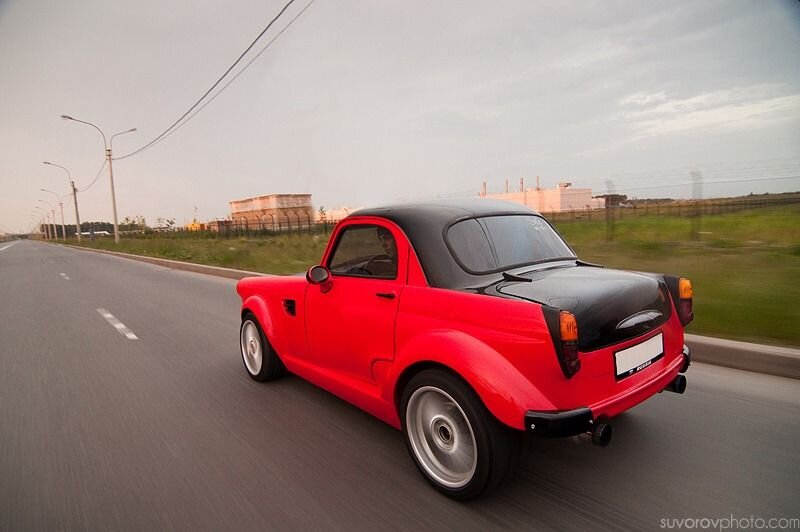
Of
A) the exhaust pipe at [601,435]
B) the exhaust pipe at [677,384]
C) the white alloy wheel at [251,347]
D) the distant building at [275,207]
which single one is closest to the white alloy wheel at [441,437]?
the exhaust pipe at [601,435]

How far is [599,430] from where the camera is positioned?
2.11 meters

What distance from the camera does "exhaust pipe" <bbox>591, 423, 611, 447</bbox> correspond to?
2.09 m

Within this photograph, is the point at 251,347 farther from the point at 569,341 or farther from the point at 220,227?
the point at 220,227

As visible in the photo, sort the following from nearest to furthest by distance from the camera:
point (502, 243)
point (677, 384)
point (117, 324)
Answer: point (677, 384) < point (502, 243) < point (117, 324)

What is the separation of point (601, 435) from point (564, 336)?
48 cm

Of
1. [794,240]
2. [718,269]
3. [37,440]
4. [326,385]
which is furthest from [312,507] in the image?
[794,240]

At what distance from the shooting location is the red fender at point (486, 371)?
6.77ft

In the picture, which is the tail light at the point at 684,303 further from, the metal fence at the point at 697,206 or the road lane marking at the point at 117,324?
the metal fence at the point at 697,206

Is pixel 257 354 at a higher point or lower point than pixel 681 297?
lower

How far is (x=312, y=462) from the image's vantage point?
2.75 meters

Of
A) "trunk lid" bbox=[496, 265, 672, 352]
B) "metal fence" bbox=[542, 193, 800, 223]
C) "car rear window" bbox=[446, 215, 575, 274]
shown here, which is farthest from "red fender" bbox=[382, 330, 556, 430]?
"metal fence" bbox=[542, 193, 800, 223]

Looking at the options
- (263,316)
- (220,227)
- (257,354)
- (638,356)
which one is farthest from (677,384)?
(220,227)

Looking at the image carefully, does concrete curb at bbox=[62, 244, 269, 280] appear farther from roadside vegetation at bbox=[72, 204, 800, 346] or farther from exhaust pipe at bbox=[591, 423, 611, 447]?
exhaust pipe at bbox=[591, 423, 611, 447]

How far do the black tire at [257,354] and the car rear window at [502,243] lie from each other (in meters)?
2.14
